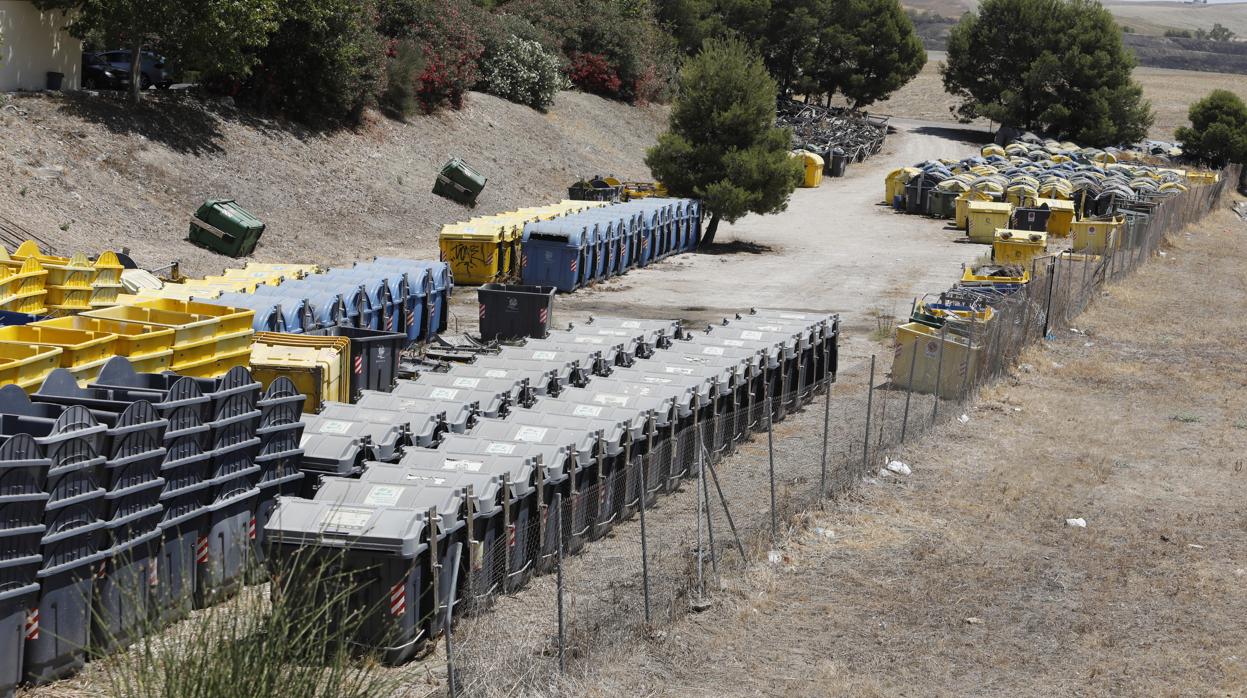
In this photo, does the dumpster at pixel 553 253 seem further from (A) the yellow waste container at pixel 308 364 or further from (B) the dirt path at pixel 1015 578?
(A) the yellow waste container at pixel 308 364

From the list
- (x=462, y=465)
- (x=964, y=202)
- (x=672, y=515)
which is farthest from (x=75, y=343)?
(x=964, y=202)

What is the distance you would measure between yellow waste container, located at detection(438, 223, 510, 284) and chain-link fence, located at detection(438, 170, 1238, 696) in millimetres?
9893

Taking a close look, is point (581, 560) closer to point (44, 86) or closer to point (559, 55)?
point (44, 86)

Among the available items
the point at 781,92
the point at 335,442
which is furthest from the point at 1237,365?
the point at 781,92

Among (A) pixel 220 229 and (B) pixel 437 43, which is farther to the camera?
(B) pixel 437 43

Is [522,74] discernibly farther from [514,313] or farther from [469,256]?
[514,313]

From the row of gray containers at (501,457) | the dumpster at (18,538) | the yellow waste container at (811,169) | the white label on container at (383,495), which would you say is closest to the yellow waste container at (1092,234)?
the yellow waste container at (811,169)

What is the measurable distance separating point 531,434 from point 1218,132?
216 feet

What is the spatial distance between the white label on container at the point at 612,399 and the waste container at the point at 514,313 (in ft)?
24.8

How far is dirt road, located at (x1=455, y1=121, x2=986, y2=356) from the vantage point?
2845 centimetres

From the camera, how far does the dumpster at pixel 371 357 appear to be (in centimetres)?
1627

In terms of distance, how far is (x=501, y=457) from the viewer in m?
11.5

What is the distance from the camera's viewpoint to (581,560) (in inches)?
478

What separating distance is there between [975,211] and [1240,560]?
30.4 metres
